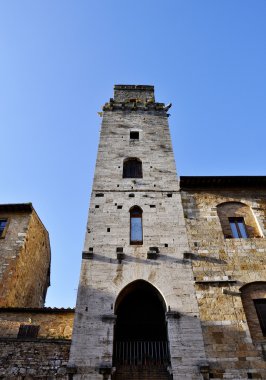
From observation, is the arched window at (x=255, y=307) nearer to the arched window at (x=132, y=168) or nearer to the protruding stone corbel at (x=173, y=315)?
the protruding stone corbel at (x=173, y=315)

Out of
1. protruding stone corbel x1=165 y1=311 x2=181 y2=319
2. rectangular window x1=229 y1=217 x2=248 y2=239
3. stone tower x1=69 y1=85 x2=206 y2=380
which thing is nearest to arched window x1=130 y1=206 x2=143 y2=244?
stone tower x1=69 y1=85 x2=206 y2=380

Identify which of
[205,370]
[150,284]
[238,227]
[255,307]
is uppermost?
[238,227]

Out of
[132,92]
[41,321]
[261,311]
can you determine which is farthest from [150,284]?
[132,92]

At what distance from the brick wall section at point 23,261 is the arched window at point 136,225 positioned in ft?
16.7

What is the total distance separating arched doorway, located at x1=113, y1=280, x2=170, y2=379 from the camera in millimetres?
8688

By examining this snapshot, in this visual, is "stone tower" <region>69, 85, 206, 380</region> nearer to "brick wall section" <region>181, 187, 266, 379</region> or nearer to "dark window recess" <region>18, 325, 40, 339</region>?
"brick wall section" <region>181, 187, 266, 379</region>

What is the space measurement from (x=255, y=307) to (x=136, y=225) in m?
4.79

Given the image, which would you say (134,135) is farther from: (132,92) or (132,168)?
(132,92)

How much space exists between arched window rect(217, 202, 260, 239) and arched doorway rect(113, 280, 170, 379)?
355 cm

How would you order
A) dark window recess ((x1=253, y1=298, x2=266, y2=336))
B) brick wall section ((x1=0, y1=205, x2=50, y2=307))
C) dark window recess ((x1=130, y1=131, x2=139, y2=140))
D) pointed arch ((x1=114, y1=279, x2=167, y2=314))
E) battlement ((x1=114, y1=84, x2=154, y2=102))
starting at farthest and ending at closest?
battlement ((x1=114, y1=84, x2=154, y2=102)) < dark window recess ((x1=130, y1=131, x2=139, y2=140)) < brick wall section ((x1=0, y1=205, x2=50, y2=307)) < pointed arch ((x1=114, y1=279, x2=167, y2=314)) < dark window recess ((x1=253, y1=298, x2=266, y2=336))

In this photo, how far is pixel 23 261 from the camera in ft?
44.4

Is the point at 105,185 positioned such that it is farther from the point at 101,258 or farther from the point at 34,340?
the point at 34,340

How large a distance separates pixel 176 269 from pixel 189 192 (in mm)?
3703

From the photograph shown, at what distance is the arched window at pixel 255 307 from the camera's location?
8727 millimetres
